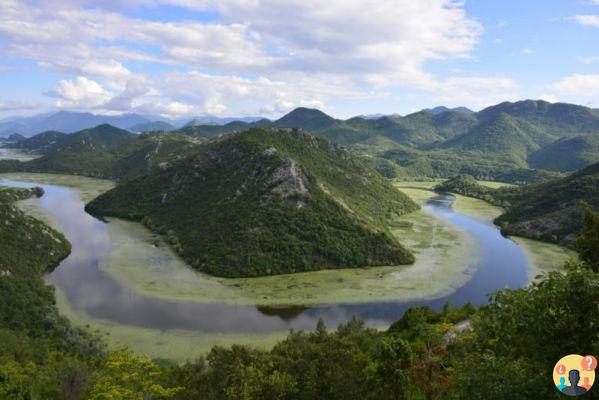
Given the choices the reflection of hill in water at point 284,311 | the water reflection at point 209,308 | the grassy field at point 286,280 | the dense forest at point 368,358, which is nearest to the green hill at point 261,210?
the grassy field at point 286,280

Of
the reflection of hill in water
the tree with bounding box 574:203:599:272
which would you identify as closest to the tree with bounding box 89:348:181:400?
the tree with bounding box 574:203:599:272

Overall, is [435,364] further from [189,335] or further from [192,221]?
[192,221]

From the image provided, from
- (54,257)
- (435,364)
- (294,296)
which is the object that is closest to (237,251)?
(294,296)

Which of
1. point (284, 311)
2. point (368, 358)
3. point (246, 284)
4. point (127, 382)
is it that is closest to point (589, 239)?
point (368, 358)

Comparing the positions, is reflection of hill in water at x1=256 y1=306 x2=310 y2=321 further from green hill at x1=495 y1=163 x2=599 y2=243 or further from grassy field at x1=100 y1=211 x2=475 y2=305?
green hill at x1=495 y1=163 x2=599 y2=243

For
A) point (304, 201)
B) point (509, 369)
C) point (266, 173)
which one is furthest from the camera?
point (266, 173)

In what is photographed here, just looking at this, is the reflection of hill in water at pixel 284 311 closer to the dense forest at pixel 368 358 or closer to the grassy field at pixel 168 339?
the grassy field at pixel 168 339
